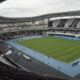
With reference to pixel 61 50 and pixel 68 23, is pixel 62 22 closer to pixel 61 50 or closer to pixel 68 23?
pixel 68 23

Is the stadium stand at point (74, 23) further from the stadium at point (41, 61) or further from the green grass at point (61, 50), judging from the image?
the green grass at point (61, 50)

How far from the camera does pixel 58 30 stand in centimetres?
6556

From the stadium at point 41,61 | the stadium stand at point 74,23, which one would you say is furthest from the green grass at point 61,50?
the stadium stand at point 74,23

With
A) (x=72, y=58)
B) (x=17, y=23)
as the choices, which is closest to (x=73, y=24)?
(x=17, y=23)

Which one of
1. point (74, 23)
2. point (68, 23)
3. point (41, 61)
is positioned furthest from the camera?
point (68, 23)

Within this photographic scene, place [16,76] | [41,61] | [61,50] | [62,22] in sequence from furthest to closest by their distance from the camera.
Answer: [62,22]
[61,50]
[41,61]
[16,76]

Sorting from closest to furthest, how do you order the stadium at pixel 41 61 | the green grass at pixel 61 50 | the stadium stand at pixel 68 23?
the stadium at pixel 41 61
the green grass at pixel 61 50
the stadium stand at pixel 68 23

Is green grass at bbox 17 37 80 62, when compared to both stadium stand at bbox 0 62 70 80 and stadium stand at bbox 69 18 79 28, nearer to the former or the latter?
stadium stand at bbox 0 62 70 80

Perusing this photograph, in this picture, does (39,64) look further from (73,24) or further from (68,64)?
(73,24)

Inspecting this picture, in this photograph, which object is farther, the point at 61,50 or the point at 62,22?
the point at 62,22

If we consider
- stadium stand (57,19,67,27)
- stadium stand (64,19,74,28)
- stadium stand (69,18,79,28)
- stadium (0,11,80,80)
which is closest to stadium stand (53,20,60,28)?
stadium stand (57,19,67,27)

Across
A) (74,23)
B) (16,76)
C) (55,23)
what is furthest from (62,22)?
(16,76)

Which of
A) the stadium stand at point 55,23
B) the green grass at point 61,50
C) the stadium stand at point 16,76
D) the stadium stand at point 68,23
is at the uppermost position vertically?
the stadium stand at point 16,76

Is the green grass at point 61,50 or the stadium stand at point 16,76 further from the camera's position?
the green grass at point 61,50
